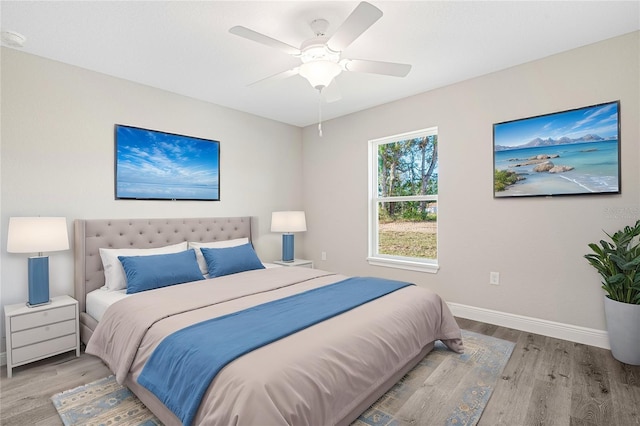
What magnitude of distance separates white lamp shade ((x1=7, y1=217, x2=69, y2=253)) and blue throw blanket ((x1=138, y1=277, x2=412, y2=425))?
1.50 meters

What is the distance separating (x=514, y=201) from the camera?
312cm

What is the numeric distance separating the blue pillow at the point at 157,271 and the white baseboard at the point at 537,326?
110 inches

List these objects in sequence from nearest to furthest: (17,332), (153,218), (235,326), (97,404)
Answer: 1. (235,326)
2. (97,404)
3. (17,332)
4. (153,218)

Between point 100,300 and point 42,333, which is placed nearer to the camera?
point 42,333

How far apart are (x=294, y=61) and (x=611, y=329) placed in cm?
343

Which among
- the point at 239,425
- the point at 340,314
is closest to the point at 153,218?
the point at 340,314

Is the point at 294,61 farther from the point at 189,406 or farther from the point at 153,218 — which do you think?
the point at 189,406

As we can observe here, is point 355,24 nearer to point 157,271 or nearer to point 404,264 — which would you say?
point 157,271

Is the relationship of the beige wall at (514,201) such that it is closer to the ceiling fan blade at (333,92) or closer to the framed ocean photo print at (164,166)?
the ceiling fan blade at (333,92)

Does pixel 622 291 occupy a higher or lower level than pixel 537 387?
higher

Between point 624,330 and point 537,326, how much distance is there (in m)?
0.69

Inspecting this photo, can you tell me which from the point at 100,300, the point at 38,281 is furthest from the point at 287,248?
the point at 38,281

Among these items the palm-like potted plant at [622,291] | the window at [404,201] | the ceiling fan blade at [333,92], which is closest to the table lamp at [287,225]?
the window at [404,201]

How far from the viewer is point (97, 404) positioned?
1983mm
